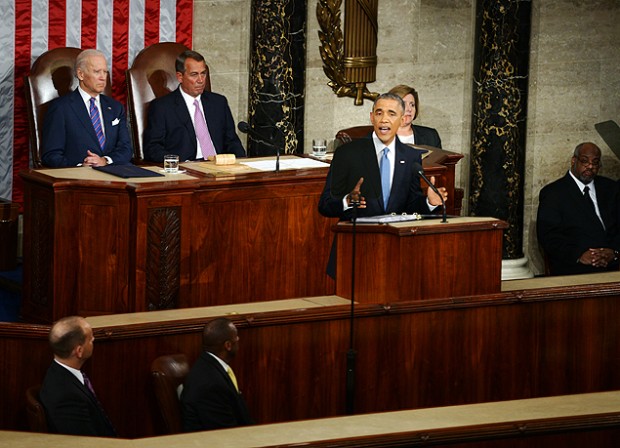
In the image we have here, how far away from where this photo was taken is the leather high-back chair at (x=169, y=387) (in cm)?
561

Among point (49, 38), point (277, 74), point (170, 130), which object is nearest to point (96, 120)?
point (170, 130)

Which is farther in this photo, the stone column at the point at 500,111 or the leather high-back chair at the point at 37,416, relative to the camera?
the stone column at the point at 500,111

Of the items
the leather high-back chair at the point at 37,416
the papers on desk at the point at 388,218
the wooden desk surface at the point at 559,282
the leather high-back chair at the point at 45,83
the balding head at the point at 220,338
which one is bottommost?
the leather high-back chair at the point at 37,416

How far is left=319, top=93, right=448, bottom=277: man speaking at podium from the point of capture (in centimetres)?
674

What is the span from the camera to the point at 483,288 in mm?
6465

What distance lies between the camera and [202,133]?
8.96m

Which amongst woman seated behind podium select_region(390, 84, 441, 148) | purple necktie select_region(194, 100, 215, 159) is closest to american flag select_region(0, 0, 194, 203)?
purple necktie select_region(194, 100, 215, 159)

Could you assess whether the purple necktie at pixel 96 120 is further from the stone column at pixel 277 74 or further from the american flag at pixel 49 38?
the stone column at pixel 277 74

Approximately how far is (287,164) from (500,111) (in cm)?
261

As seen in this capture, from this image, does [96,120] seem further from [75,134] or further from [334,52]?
[334,52]

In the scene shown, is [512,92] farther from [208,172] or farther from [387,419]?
[387,419]

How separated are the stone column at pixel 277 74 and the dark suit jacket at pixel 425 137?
1063 millimetres

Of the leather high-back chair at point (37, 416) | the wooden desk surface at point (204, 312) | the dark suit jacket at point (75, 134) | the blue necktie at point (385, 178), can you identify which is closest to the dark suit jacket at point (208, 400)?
the leather high-back chair at point (37, 416)

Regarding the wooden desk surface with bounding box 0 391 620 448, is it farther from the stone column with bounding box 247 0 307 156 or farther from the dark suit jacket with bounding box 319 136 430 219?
the stone column with bounding box 247 0 307 156
